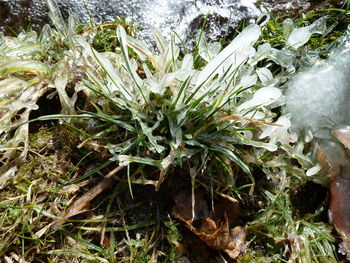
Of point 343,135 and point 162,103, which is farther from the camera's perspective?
point 343,135

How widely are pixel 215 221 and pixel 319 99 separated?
932 millimetres

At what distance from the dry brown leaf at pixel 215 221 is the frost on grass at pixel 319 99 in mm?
646

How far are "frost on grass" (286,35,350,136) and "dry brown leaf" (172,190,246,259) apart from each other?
646mm

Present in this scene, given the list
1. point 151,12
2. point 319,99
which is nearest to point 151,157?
point 319,99

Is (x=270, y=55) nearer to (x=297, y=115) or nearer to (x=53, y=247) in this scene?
(x=297, y=115)

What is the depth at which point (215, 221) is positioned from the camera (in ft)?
6.75

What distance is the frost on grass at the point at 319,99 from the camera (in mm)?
2279

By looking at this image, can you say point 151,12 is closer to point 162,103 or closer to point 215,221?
point 162,103

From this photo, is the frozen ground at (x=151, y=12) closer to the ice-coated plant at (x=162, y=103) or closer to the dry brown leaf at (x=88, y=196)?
the ice-coated plant at (x=162, y=103)

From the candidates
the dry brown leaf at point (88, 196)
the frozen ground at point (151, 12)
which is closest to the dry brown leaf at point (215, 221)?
the dry brown leaf at point (88, 196)

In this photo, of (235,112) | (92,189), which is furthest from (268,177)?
(92,189)

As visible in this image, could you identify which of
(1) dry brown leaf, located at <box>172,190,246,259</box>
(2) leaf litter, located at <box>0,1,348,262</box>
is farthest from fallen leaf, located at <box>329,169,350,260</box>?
(1) dry brown leaf, located at <box>172,190,246,259</box>

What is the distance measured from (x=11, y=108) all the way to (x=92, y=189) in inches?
23.6

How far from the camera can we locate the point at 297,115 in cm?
228
